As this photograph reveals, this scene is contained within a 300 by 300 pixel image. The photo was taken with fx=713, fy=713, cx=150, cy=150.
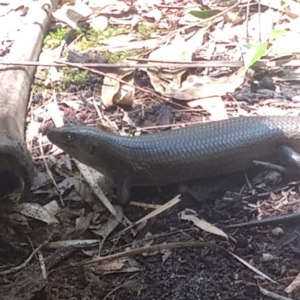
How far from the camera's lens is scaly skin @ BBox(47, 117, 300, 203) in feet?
11.9

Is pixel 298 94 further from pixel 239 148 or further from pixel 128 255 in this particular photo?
pixel 128 255

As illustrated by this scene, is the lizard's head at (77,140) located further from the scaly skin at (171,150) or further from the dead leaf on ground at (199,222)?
the dead leaf on ground at (199,222)

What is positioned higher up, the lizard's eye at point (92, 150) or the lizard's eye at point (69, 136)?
Result: the lizard's eye at point (69, 136)

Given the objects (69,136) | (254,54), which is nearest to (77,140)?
(69,136)

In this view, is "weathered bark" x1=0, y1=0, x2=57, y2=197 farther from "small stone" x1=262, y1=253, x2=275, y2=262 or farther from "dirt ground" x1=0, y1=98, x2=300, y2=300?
"small stone" x1=262, y1=253, x2=275, y2=262

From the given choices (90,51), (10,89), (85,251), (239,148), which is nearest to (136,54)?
(90,51)

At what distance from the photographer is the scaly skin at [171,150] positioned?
3.62 m

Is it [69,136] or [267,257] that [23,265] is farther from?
[267,257]

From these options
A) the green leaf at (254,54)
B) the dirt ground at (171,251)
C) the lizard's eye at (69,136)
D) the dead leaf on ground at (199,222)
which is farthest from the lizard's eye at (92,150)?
the green leaf at (254,54)

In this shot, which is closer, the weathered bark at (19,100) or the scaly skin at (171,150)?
the weathered bark at (19,100)

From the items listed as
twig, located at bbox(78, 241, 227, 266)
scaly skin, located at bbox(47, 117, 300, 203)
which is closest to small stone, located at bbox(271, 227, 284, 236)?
twig, located at bbox(78, 241, 227, 266)

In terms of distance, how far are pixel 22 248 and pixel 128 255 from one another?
50 cm

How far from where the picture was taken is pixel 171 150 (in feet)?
11.9

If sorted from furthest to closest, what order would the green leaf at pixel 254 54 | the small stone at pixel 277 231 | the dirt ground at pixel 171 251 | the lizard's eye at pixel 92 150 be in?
1. the green leaf at pixel 254 54
2. the lizard's eye at pixel 92 150
3. the small stone at pixel 277 231
4. the dirt ground at pixel 171 251
